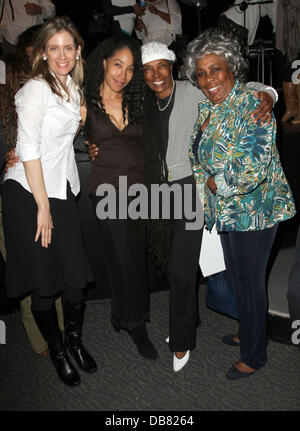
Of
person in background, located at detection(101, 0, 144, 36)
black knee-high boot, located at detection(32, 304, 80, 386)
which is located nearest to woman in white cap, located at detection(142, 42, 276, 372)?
black knee-high boot, located at detection(32, 304, 80, 386)

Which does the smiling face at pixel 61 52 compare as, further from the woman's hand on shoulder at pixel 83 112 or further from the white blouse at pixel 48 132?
the woman's hand on shoulder at pixel 83 112

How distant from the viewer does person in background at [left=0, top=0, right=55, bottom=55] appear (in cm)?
375

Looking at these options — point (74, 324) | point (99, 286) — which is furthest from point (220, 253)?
point (99, 286)

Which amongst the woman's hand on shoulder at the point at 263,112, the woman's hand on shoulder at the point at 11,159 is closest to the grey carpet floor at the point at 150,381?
the woman's hand on shoulder at the point at 11,159

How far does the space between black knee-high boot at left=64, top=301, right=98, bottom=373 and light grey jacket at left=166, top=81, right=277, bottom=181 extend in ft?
2.46

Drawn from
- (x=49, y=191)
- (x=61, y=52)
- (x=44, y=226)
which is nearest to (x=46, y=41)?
(x=61, y=52)

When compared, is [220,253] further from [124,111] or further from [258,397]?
[124,111]

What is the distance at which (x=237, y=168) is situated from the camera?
1641 millimetres

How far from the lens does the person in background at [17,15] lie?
3.75 metres

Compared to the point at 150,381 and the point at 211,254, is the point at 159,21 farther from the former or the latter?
the point at 150,381

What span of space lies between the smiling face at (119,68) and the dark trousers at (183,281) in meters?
0.49

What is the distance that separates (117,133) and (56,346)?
1.00 metres

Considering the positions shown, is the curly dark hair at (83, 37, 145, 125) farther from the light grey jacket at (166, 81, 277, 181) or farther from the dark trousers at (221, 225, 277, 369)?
the dark trousers at (221, 225, 277, 369)

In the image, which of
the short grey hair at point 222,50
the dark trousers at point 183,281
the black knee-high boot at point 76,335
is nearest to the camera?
the short grey hair at point 222,50
